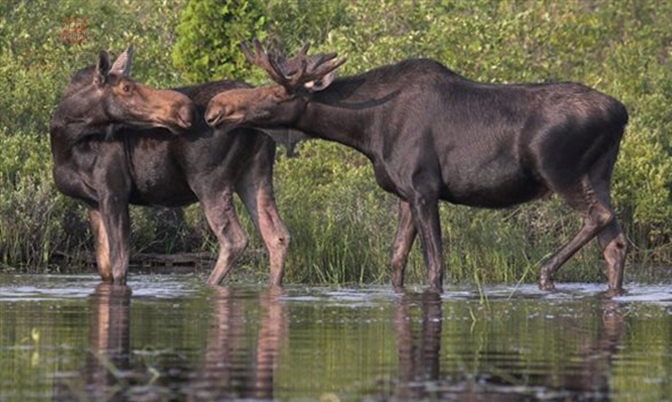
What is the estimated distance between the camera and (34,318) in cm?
1307

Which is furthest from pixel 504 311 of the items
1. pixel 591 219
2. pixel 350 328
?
pixel 591 219

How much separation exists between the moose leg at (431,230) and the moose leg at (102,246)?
10.0 ft

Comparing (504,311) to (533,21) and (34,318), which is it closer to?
(34,318)

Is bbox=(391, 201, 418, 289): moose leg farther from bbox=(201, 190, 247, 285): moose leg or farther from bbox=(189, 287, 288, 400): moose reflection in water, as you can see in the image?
bbox=(189, 287, 288, 400): moose reflection in water

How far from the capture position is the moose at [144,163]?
16891 millimetres

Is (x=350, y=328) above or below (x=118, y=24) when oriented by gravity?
below

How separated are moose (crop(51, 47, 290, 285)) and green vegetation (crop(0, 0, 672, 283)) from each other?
3.37ft

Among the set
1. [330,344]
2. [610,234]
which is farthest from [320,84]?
[330,344]

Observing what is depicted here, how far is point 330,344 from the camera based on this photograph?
11.4 metres

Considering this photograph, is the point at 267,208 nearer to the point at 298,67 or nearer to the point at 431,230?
the point at 298,67

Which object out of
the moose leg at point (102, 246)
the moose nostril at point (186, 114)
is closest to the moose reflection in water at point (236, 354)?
the moose nostril at point (186, 114)

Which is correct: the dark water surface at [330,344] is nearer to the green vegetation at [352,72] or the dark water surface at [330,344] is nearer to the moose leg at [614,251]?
the moose leg at [614,251]

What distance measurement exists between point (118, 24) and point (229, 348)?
2094cm

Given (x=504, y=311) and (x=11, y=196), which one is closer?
(x=504, y=311)
